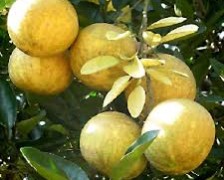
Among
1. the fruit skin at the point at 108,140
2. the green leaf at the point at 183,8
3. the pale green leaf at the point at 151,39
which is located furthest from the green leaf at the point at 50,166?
the green leaf at the point at 183,8

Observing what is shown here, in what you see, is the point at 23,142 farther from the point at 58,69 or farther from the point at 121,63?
the point at 121,63

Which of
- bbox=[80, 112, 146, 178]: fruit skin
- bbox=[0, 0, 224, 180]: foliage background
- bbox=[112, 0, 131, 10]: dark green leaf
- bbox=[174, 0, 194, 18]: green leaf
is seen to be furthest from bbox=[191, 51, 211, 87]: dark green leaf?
bbox=[80, 112, 146, 178]: fruit skin

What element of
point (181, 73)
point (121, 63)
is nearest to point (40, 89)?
point (121, 63)

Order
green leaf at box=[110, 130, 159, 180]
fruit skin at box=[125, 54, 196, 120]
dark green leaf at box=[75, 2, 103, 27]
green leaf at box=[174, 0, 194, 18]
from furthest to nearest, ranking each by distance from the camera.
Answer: green leaf at box=[174, 0, 194, 18], dark green leaf at box=[75, 2, 103, 27], fruit skin at box=[125, 54, 196, 120], green leaf at box=[110, 130, 159, 180]

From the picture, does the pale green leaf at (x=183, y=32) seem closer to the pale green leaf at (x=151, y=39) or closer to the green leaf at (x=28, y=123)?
the pale green leaf at (x=151, y=39)

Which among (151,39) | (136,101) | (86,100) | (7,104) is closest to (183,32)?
(151,39)

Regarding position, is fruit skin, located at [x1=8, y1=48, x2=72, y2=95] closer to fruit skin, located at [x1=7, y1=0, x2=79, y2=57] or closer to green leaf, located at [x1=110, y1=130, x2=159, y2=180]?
fruit skin, located at [x1=7, y1=0, x2=79, y2=57]
